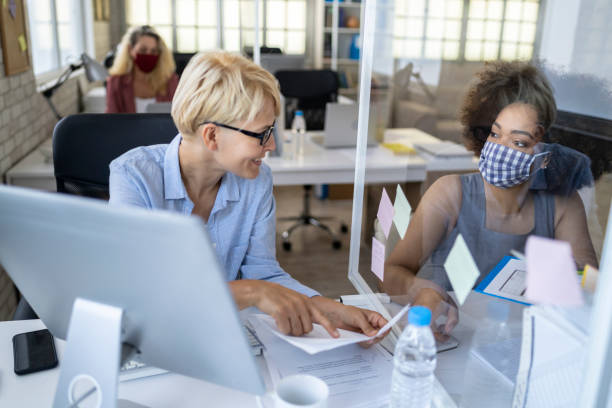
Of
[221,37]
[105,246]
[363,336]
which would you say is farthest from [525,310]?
[221,37]

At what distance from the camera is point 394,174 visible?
2.65m

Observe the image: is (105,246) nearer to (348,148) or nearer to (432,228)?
(432,228)

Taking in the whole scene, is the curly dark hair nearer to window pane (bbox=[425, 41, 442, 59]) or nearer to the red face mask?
window pane (bbox=[425, 41, 442, 59])

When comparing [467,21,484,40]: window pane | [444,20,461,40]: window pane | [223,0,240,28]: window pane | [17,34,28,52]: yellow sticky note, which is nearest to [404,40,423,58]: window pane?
[444,20,461,40]: window pane

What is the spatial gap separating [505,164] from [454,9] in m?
1.53

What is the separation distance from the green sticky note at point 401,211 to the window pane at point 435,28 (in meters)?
1.67

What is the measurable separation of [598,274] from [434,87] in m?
2.57

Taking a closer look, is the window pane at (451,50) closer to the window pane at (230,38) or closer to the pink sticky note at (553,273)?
the pink sticky note at (553,273)

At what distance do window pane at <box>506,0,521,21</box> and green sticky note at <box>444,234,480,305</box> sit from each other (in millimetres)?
909

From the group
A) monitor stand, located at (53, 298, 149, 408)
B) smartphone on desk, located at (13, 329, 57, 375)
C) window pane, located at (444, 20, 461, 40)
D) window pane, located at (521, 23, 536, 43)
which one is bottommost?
smartphone on desk, located at (13, 329, 57, 375)

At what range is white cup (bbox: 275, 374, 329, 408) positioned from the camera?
0.77 m

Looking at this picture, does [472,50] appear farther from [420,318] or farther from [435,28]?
[420,318]

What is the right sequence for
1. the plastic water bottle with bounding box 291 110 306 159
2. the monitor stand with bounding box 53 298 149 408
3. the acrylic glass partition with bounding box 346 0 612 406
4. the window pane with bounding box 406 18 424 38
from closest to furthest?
the monitor stand with bounding box 53 298 149 408
the acrylic glass partition with bounding box 346 0 612 406
the window pane with bounding box 406 18 424 38
the plastic water bottle with bounding box 291 110 306 159

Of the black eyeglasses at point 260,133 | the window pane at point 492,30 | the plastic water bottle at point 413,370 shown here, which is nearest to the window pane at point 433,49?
the window pane at point 492,30
